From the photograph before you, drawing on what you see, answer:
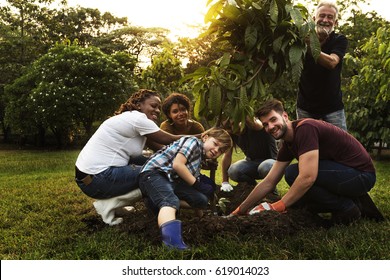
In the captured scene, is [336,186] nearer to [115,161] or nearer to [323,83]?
[323,83]

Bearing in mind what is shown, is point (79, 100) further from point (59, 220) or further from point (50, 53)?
point (59, 220)

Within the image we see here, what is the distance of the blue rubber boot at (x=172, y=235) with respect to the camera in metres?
2.87

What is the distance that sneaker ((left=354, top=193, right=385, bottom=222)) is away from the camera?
142 inches

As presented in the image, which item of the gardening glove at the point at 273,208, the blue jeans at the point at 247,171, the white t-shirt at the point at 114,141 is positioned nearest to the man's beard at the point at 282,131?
the gardening glove at the point at 273,208

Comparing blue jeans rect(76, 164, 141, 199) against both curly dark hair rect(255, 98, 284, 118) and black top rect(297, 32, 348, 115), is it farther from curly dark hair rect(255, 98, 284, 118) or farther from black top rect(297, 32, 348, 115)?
black top rect(297, 32, 348, 115)

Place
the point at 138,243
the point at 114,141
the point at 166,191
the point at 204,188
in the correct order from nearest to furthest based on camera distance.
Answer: the point at 138,243 → the point at 166,191 → the point at 204,188 → the point at 114,141

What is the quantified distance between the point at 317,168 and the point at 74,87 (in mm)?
11673

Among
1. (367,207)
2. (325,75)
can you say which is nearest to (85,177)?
(325,75)

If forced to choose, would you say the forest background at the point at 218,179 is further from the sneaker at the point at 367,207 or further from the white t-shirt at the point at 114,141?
the white t-shirt at the point at 114,141

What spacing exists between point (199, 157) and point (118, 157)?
760mm

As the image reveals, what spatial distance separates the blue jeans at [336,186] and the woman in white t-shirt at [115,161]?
1235mm

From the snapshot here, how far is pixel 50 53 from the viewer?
14398mm

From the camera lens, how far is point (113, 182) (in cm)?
348

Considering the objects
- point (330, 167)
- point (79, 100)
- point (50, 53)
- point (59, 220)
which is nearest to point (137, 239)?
point (59, 220)
